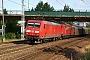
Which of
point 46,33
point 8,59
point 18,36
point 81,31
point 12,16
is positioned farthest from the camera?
point 81,31

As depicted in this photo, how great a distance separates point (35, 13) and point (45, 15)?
3.19 metres

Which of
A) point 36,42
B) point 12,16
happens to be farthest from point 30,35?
point 12,16

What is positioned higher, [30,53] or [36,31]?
[36,31]

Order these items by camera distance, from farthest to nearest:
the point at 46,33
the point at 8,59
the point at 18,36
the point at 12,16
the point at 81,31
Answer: the point at 81,31 → the point at 12,16 → the point at 18,36 → the point at 46,33 → the point at 8,59

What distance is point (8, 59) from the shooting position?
16.7m

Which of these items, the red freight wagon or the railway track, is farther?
the red freight wagon

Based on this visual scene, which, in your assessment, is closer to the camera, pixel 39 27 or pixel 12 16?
pixel 39 27

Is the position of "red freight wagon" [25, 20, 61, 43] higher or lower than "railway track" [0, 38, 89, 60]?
higher

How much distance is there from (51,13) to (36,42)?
40.3 meters

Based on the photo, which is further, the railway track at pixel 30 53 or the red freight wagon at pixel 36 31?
the red freight wagon at pixel 36 31

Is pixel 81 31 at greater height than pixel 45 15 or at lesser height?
lesser

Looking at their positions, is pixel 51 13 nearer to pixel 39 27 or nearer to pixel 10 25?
pixel 10 25

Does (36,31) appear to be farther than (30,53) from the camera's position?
Yes

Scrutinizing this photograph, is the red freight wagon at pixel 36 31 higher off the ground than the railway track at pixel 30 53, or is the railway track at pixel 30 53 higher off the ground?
the red freight wagon at pixel 36 31
